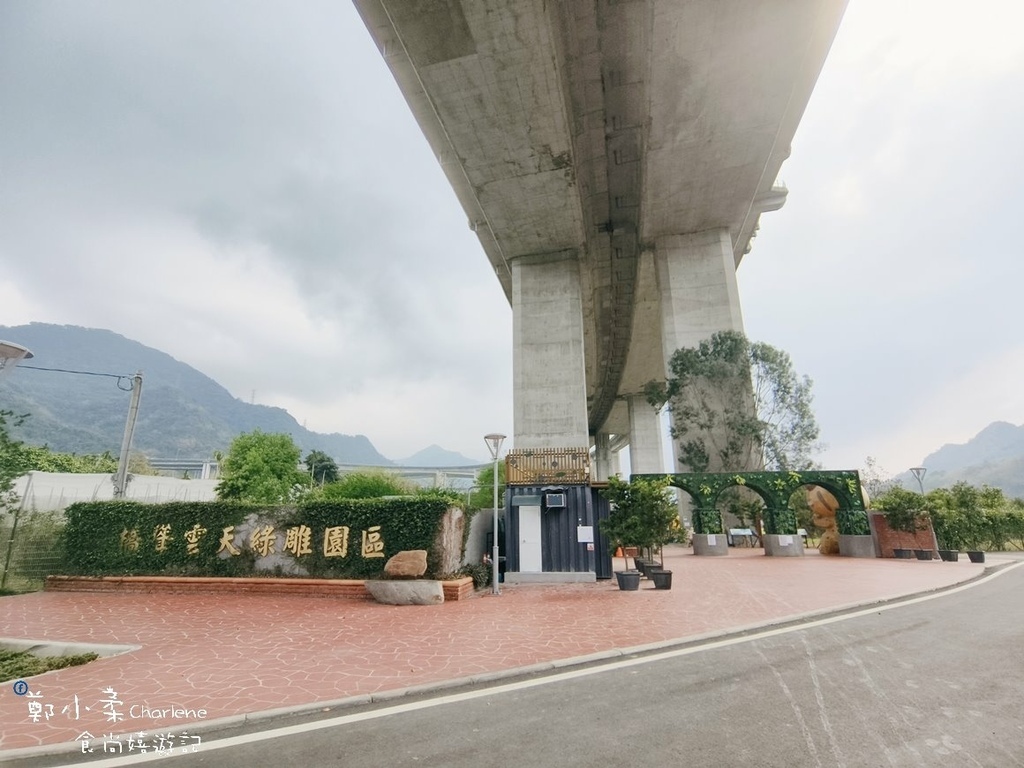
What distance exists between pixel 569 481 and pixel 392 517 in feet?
20.3

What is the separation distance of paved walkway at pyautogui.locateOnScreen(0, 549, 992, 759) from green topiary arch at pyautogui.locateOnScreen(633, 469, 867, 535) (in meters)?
6.89

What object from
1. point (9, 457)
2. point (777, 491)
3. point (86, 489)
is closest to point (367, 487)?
point (86, 489)

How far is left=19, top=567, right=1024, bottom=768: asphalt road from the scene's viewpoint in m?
3.55

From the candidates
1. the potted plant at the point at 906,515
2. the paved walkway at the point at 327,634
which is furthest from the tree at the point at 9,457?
the potted plant at the point at 906,515

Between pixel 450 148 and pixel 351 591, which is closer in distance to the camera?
pixel 351 591

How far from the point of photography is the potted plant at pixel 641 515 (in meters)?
12.8

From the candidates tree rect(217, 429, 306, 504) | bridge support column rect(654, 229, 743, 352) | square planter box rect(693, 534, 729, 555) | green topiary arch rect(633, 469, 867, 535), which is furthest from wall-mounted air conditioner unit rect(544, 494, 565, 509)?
tree rect(217, 429, 306, 504)

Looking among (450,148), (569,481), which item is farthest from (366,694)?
(450,148)

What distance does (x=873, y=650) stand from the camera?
20.6 feet

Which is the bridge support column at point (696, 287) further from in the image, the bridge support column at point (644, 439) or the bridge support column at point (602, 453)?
the bridge support column at point (602, 453)

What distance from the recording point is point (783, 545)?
2083cm

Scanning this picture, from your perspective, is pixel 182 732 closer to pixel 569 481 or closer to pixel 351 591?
pixel 351 591

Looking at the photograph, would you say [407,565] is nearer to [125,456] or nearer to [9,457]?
[9,457]

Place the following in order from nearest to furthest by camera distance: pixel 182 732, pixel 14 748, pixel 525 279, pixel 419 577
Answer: pixel 14 748 → pixel 182 732 → pixel 419 577 → pixel 525 279
